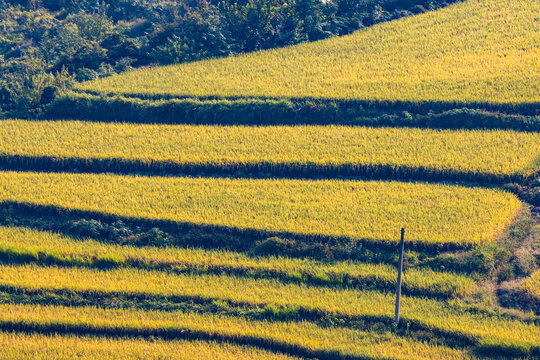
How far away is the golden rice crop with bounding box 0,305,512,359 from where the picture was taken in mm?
14875

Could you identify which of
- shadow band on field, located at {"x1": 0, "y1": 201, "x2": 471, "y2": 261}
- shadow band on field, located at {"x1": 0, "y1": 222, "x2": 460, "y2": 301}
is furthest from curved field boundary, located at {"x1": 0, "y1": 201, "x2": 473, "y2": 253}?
shadow band on field, located at {"x1": 0, "y1": 222, "x2": 460, "y2": 301}

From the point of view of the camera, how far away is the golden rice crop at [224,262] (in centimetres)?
1684

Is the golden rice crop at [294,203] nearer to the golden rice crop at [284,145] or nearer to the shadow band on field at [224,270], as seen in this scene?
the golden rice crop at [284,145]

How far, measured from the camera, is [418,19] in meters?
33.2

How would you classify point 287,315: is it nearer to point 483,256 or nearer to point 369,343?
point 369,343

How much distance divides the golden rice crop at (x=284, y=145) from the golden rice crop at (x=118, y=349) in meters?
8.23

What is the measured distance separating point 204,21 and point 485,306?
19960mm

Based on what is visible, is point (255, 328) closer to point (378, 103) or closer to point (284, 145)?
point (284, 145)

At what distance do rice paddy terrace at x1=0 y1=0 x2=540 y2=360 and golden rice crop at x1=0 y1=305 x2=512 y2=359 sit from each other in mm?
50

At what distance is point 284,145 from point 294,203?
3.65m

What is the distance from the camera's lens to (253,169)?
2225cm

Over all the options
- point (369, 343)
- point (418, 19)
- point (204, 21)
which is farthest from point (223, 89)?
point (369, 343)

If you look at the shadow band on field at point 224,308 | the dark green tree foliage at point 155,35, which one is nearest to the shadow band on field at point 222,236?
the shadow band on field at point 224,308

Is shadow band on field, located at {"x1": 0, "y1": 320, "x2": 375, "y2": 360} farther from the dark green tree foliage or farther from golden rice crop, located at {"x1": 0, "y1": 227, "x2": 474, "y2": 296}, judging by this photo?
the dark green tree foliage
